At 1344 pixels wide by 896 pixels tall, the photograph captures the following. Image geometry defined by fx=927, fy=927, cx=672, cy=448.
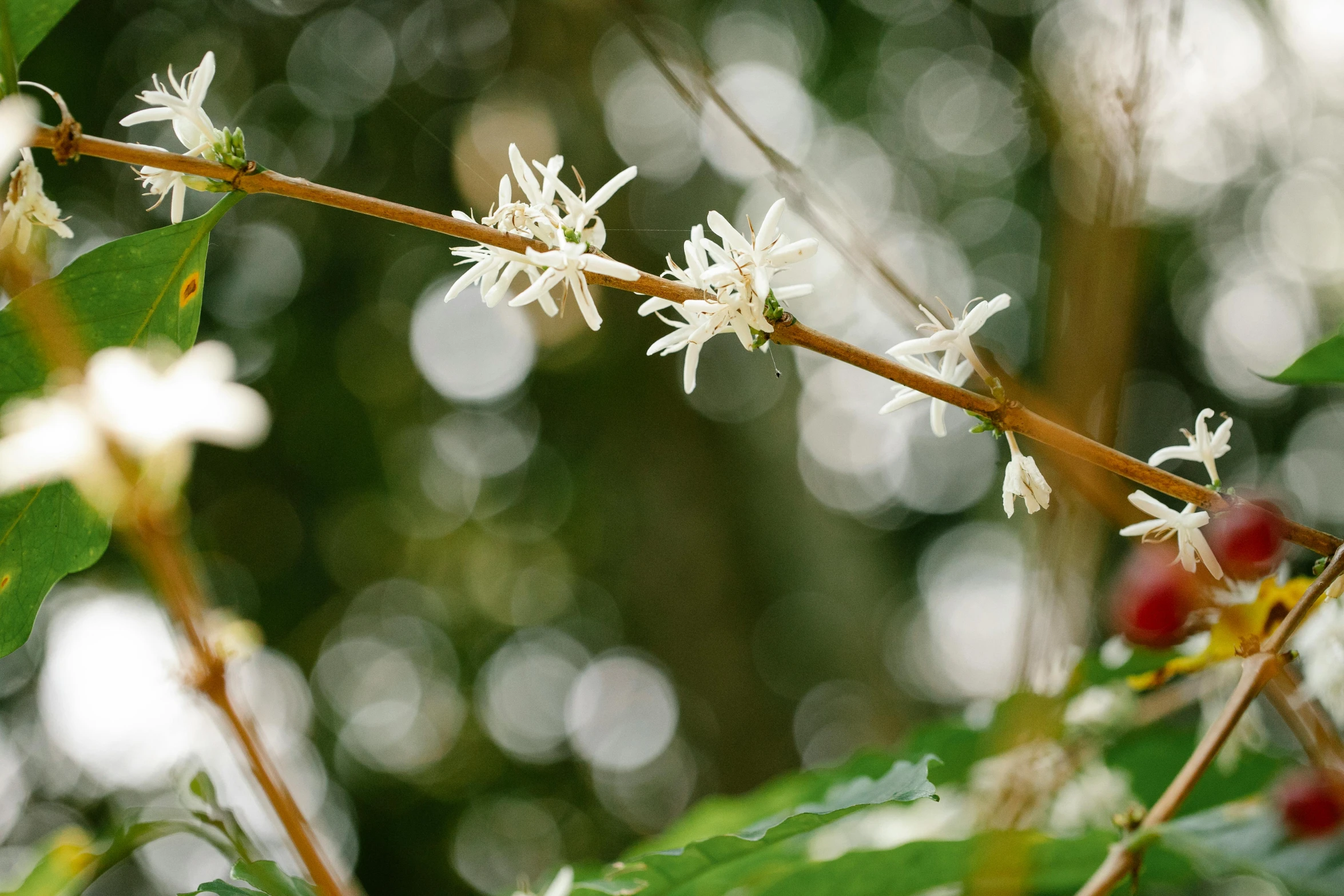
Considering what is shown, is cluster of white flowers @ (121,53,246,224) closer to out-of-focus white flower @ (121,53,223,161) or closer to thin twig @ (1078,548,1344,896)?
out-of-focus white flower @ (121,53,223,161)

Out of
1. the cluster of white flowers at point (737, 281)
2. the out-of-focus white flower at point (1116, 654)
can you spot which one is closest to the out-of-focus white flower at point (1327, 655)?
the out-of-focus white flower at point (1116, 654)

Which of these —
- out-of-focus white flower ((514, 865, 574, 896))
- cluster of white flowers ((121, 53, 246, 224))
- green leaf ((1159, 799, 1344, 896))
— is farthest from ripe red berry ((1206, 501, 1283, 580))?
cluster of white flowers ((121, 53, 246, 224))

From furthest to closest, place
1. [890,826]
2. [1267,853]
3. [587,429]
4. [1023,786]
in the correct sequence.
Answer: [587,429] < [890,826] < [1267,853] < [1023,786]

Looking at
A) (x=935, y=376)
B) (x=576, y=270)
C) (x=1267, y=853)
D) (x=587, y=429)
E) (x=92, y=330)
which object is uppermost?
(x=587, y=429)

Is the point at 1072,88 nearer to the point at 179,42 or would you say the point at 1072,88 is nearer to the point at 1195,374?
the point at 179,42

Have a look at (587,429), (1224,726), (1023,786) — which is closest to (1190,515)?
(1224,726)

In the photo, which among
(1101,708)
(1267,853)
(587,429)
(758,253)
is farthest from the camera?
(587,429)

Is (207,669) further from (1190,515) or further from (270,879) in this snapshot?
(1190,515)
